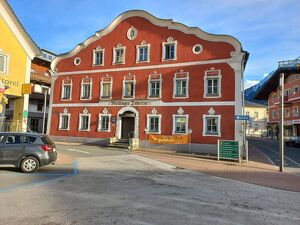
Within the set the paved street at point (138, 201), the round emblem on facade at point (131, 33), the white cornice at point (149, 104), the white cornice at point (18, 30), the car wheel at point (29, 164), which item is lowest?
the paved street at point (138, 201)

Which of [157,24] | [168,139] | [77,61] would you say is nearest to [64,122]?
[77,61]

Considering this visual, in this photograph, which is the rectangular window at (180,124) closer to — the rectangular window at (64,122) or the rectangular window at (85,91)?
the rectangular window at (85,91)

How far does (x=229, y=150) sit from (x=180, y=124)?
7008mm

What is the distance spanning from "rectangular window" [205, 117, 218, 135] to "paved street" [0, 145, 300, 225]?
12531 millimetres

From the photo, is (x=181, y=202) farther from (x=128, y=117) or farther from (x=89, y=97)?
(x=89, y=97)

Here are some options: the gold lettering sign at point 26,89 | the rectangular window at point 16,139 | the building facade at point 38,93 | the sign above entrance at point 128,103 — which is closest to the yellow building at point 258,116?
the building facade at point 38,93

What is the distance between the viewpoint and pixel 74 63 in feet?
108

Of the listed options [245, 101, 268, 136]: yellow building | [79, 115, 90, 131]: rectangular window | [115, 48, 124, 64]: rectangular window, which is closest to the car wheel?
[79, 115, 90, 131]: rectangular window

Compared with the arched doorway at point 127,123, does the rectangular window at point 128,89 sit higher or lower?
higher

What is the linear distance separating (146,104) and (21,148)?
16575mm

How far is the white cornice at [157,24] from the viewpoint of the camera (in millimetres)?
25141

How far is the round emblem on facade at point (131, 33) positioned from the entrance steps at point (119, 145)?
32.2ft

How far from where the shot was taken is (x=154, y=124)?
1094 inches

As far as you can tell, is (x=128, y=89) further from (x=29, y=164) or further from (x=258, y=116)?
(x=258, y=116)
